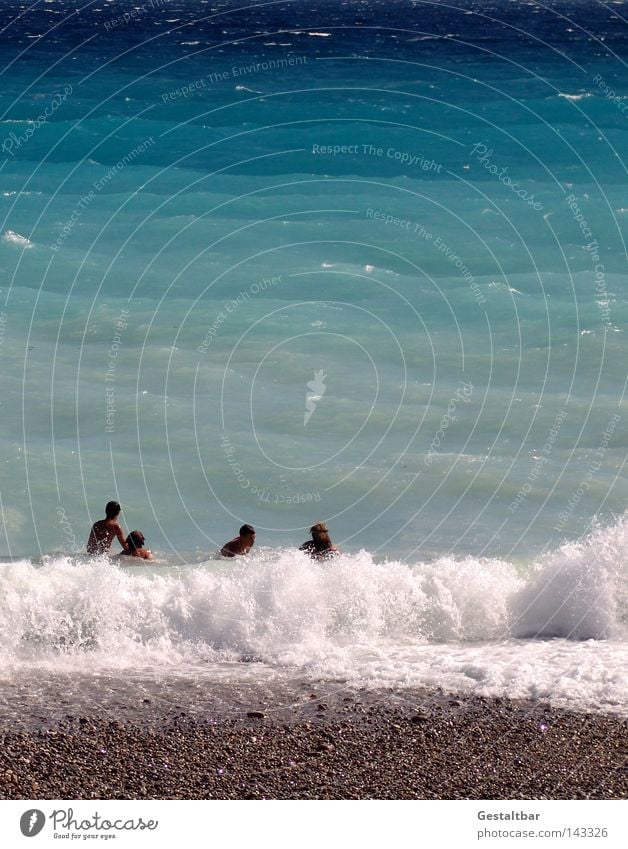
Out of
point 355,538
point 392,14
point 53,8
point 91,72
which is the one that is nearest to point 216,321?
point 355,538

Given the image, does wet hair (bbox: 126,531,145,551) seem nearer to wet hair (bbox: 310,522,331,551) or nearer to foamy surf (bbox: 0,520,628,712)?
foamy surf (bbox: 0,520,628,712)

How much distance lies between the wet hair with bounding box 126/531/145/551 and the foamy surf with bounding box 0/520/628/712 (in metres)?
1.43

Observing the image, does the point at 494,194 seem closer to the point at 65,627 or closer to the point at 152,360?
the point at 152,360

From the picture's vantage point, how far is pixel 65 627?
18578 millimetres

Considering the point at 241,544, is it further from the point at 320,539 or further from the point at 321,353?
the point at 321,353

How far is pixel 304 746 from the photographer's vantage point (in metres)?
14.9

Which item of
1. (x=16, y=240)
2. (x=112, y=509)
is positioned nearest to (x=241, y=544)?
(x=112, y=509)

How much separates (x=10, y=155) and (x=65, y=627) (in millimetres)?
31896

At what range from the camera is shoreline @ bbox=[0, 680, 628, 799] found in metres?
13.6

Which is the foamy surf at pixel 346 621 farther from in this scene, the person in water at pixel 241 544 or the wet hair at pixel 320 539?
the person in water at pixel 241 544

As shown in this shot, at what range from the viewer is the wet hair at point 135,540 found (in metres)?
22.4

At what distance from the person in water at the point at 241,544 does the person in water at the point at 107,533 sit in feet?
5.95
